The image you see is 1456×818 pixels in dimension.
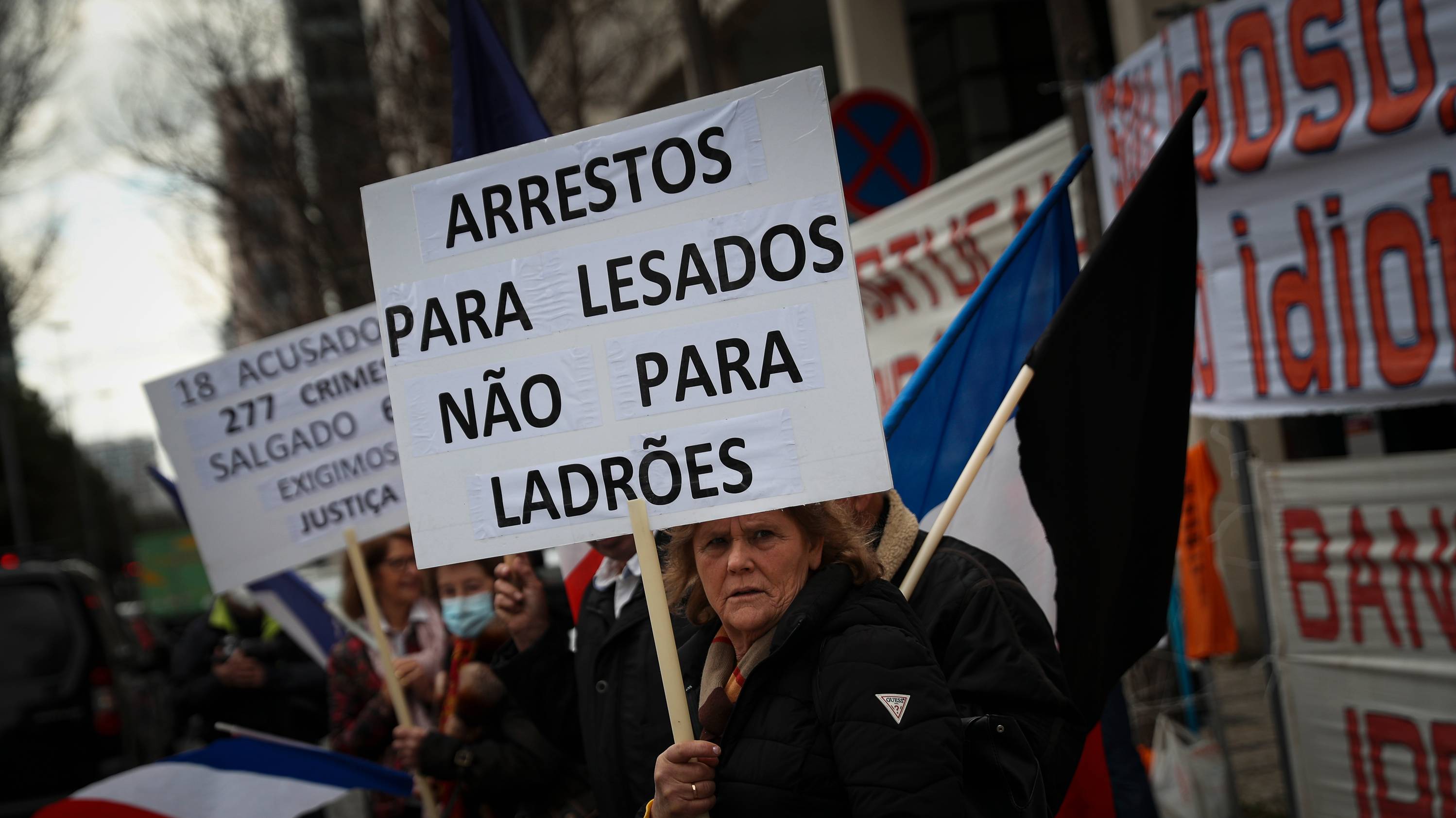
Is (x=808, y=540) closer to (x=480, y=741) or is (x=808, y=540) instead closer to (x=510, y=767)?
(x=510, y=767)

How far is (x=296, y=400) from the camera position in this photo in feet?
16.6

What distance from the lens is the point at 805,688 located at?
245 centimetres

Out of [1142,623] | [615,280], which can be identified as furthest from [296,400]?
[1142,623]

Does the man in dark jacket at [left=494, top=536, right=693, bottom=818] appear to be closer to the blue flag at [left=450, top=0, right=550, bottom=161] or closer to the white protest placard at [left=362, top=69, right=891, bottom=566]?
the white protest placard at [left=362, top=69, right=891, bottom=566]

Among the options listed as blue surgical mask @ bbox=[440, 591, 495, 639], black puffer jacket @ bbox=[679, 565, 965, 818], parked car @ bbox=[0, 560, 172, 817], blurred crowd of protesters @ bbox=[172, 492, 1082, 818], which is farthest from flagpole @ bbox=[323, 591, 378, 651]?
parked car @ bbox=[0, 560, 172, 817]

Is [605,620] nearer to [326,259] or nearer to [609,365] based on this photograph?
[609,365]

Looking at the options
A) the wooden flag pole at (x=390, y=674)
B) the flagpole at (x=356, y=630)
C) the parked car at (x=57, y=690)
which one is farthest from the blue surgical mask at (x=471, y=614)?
the parked car at (x=57, y=690)

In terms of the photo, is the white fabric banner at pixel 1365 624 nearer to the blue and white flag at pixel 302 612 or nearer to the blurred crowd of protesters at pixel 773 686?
the blurred crowd of protesters at pixel 773 686

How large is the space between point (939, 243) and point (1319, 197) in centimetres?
276

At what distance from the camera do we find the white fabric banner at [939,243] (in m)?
5.99

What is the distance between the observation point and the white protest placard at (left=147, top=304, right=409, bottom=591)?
4.94 meters

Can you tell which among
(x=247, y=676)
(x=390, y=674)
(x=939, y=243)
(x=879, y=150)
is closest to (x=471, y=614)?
(x=390, y=674)

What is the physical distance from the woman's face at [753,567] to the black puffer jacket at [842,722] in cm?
8

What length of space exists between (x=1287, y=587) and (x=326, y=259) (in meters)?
13.9
